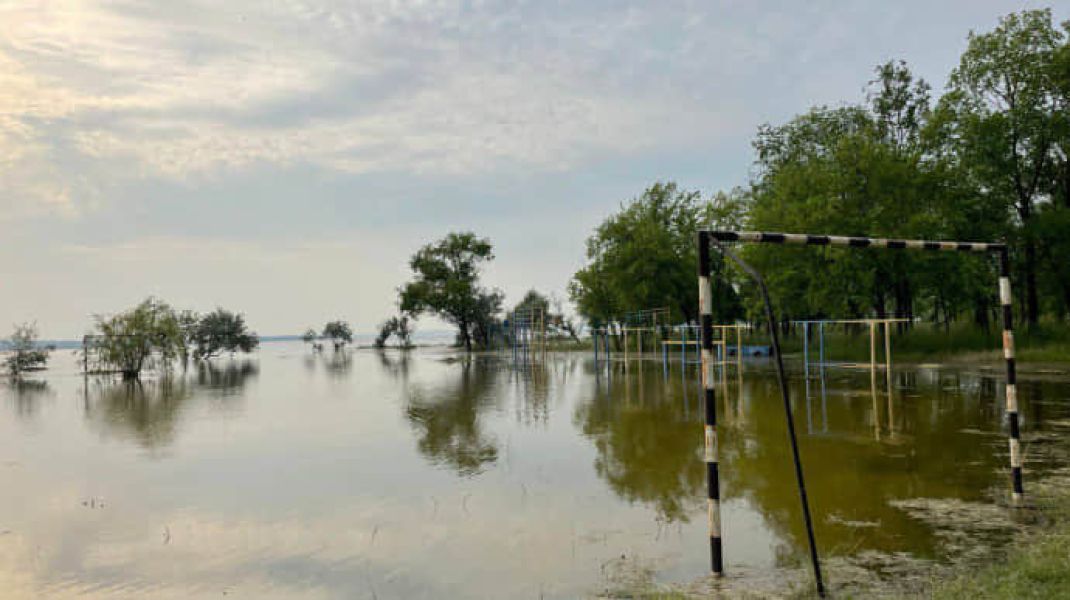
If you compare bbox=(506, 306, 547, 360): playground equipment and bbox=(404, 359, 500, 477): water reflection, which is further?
bbox=(506, 306, 547, 360): playground equipment

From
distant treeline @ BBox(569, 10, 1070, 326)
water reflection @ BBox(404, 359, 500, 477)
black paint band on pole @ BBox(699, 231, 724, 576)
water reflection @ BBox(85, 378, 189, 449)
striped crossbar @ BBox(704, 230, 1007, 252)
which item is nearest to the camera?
black paint band on pole @ BBox(699, 231, 724, 576)

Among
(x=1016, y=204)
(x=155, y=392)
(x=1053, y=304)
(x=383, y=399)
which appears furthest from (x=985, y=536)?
(x=1053, y=304)

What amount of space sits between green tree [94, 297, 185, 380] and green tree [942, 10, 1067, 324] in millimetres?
35728

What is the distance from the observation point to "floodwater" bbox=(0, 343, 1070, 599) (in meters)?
5.36

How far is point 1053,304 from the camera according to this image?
38.1 m

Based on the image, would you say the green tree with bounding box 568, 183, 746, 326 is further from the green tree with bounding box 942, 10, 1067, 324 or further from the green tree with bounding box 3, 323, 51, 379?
the green tree with bounding box 3, 323, 51, 379

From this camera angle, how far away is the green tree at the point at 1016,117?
27.3 metres

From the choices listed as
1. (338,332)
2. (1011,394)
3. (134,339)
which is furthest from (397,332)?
(1011,394)

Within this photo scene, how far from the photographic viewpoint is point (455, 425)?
518 inches

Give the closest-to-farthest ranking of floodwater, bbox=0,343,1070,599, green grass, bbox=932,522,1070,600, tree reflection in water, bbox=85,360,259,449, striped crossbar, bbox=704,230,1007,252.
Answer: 1. green grass, bbox=932,522,1070,600
2. floodwater, bbox=0,343,1070,599
3. striped crossbar, bbox=704,230,1007,252
4. tree reflection in water, bbox=85,360,259,449

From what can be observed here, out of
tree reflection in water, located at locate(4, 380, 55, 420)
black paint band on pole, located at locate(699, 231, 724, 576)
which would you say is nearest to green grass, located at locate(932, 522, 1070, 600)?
black paint band on pole, located at locate(699, 231, 724, 576)

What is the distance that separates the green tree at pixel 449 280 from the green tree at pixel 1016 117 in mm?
35156

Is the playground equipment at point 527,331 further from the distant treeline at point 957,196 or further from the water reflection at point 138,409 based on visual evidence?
the water reflection at point 138,409

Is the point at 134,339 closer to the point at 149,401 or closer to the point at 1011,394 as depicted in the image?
the point at 149,401
